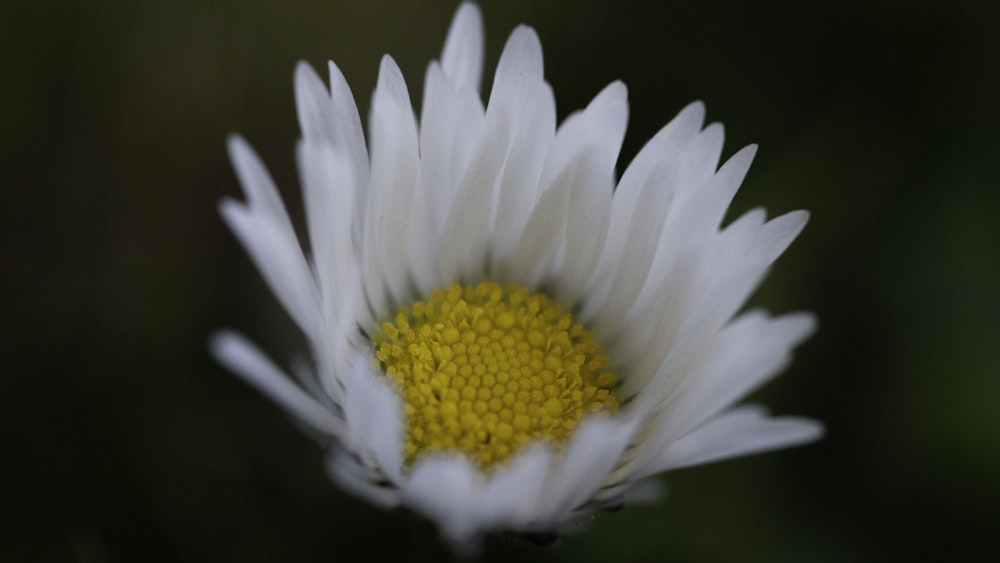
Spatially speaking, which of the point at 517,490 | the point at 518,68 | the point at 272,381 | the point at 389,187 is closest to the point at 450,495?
the point at 517,490

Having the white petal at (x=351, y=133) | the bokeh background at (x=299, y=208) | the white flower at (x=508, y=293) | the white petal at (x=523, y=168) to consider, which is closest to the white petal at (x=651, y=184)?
the white flower at (x=508, y=293)

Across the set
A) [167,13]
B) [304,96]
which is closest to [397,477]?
[304,96]

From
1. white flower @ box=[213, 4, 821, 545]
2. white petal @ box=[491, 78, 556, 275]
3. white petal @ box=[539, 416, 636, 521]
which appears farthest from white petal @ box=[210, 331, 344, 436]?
white petal @ box=[491, 78, 556, 275]

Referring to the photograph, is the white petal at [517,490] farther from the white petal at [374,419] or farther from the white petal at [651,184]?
the white petal at [651,184]

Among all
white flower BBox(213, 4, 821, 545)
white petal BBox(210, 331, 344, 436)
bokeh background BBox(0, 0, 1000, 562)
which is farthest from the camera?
bokeh background BBox(0, 0, 1000, 562)

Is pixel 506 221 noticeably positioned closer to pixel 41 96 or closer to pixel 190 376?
pixel 190 376

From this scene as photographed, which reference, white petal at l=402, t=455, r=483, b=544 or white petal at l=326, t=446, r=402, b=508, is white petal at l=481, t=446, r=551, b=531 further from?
white petal at l=326, t=446, r=402, b=508

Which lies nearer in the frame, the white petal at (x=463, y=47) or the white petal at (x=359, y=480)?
the white petal at (x=359, y=480)

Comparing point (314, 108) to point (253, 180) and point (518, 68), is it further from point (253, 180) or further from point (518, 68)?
point (518, 68)
